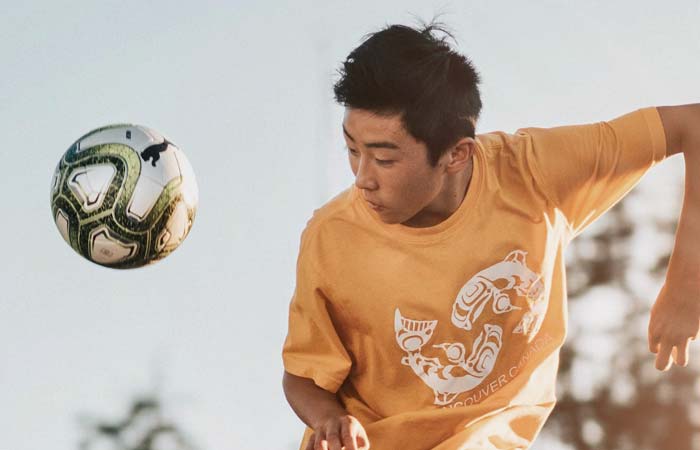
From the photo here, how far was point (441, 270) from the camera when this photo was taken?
22.2 ft

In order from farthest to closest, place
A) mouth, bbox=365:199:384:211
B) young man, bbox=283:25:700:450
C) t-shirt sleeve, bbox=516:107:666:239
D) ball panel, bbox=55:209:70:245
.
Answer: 1. ball panel, bbox=55:209:70:245
2. t-shirt sleeve, bbox=516:107:666:239
3. young man, bbox=283:25:700:450
4. mouth, bbox=365:199:384:211

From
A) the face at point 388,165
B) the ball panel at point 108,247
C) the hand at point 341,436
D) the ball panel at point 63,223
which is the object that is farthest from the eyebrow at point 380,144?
the ball panel at point 63,223

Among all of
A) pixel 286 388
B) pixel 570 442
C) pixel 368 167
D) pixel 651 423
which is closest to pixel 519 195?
pixel 368 167

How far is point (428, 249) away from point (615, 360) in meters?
22.9

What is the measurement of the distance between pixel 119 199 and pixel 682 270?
2693mm

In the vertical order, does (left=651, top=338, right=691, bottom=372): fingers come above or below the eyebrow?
below

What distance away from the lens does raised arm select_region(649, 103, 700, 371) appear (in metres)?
7.11

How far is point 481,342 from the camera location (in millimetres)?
6852

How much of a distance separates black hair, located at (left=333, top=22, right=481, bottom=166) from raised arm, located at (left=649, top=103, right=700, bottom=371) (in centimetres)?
102

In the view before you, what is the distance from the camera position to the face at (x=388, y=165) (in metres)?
6.50

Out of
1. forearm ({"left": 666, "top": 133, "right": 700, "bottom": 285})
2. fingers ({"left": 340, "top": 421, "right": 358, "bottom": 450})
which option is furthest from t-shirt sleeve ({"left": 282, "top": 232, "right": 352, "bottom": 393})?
forearm ({"left": 666, "top": 133, "right": 700, "bottom": 285})

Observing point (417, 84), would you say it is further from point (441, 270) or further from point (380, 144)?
point (441, 270)

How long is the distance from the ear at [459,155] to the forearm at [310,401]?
1.15 meters

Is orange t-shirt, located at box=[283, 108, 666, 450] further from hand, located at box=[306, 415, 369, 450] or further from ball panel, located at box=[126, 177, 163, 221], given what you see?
ball panel, located at box=[126, 177, 163, 221]
